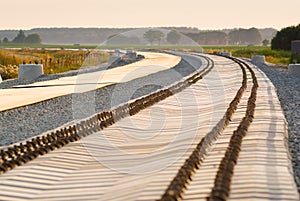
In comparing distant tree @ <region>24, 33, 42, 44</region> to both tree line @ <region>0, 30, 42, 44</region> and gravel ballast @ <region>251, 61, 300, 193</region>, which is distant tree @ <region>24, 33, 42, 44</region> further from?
gravel ballast @ <region>251, 61, 300, 193</region>

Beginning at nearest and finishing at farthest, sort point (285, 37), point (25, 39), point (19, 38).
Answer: point (285, 37), point (19, 38), point (25, 39)

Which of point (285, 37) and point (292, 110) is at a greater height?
point (285, 37)

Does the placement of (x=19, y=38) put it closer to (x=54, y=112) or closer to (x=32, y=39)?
(x=32, y=39)

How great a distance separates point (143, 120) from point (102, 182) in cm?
465

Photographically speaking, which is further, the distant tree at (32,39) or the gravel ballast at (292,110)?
the distant tree at (32,39)

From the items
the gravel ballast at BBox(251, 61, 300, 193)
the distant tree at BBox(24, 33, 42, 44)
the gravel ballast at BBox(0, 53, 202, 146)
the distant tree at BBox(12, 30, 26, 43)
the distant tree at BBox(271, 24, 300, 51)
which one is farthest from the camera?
the distant tree at BBox(24, 33, 42, 44)

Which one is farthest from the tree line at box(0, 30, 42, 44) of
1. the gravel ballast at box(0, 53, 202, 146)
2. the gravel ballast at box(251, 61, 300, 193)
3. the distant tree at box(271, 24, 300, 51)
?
the gravel ballast at box(0, 53, 202, 146)

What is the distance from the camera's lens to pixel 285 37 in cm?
6166

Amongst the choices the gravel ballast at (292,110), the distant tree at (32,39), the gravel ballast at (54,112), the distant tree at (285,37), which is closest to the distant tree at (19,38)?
the distant tree at (32,39)

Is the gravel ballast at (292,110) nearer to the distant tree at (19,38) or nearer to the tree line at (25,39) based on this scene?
the tree line at (25,39)

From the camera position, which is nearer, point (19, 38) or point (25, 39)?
point (19, 38)

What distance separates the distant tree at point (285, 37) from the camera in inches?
2370

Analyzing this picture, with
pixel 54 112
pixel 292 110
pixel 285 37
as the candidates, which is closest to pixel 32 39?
pixel 285 37

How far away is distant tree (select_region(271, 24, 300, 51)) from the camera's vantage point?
6019 cm
